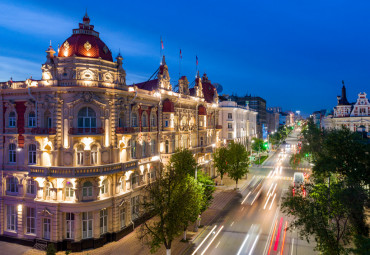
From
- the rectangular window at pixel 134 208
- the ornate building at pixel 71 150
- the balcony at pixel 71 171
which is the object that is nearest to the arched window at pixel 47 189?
the ornate building at pixel 71 150

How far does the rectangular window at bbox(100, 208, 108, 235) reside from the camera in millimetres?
33266

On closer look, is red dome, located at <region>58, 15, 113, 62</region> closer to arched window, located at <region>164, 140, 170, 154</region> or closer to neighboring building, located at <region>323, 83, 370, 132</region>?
arched window, located at <region>164, 140, 170, 154</region>

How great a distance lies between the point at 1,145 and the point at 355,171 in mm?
43748

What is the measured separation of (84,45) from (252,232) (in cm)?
3380

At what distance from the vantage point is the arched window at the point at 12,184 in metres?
35.2

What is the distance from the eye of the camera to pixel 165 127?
47.9 meters

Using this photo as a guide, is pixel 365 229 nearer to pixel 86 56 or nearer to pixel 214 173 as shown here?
pixel 86 56

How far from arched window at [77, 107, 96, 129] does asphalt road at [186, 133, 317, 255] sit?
19930mm

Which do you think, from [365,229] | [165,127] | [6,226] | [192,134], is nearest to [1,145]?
[6,226]

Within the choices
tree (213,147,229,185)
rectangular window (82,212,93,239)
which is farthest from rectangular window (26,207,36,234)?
tree (213,147,229,185)

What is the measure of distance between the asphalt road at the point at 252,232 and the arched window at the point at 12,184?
995 inches

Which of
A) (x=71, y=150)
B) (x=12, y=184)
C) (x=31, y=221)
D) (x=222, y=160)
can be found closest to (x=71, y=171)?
(x=71, y=150)

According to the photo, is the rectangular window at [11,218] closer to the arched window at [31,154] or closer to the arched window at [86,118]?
the arched window at [31,154]

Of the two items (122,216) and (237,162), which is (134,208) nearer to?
(122,216)
